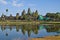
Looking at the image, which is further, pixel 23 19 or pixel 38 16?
pixel 38 16

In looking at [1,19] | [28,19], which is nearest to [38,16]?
[28,19]

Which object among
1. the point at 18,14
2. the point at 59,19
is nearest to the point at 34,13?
the point at 18,14

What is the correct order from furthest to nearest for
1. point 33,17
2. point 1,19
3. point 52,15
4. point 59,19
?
point 52,15 → point 59,19 → point 33,17 → point 1,19

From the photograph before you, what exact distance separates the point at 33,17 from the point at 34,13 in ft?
12.5

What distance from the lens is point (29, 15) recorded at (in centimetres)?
16762

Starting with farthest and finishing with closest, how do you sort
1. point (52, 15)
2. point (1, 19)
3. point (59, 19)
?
point (52, 15)
point (59, 19)
point (1, 19)

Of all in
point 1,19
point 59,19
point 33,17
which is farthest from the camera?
point 59,19

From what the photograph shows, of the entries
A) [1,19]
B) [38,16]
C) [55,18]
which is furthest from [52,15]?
[1,19]

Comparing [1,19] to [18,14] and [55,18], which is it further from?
[55,18]

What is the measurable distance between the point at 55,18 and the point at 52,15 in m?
7.20

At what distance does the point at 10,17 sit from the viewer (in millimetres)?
174875

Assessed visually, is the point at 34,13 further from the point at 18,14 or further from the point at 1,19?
the point at 1,19

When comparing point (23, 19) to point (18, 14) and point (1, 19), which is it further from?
point (1, 19)

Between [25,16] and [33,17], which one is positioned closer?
[25,16]
